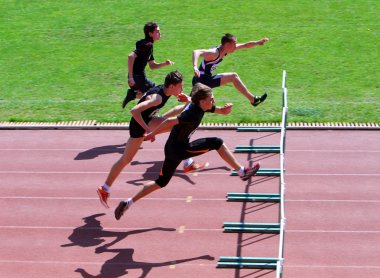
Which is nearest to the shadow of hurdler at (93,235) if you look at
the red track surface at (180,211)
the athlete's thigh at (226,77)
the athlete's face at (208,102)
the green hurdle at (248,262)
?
the red track surface at (180,211)

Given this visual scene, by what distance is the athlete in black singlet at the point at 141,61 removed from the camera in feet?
46.3

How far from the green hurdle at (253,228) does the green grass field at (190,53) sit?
4.41 metres

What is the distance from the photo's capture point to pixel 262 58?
1878 cm

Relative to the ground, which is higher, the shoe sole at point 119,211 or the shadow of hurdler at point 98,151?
the shoe sole at point 119,211

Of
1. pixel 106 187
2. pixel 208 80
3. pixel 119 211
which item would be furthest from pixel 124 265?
pixel 208 80

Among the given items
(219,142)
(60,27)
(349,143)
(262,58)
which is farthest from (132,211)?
(60,27)

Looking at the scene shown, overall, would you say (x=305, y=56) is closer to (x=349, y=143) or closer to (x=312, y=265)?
(x=349, y=143)

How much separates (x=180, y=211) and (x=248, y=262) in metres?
1.83

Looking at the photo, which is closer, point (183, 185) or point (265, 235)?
point (265, 235)

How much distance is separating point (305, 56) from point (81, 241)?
9114 millimetres

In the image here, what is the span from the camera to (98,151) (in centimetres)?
1430

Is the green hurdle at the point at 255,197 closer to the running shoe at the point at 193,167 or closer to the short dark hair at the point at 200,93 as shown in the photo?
the running shoe at the point at 193,167

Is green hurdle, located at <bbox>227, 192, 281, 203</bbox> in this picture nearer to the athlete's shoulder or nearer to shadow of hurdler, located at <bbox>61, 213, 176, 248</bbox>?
shadow of hurdler, located at <bbox>61, 213, 176, 248</bbox>

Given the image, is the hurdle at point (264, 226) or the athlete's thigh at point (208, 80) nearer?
the hurdle at point (264, 226)
